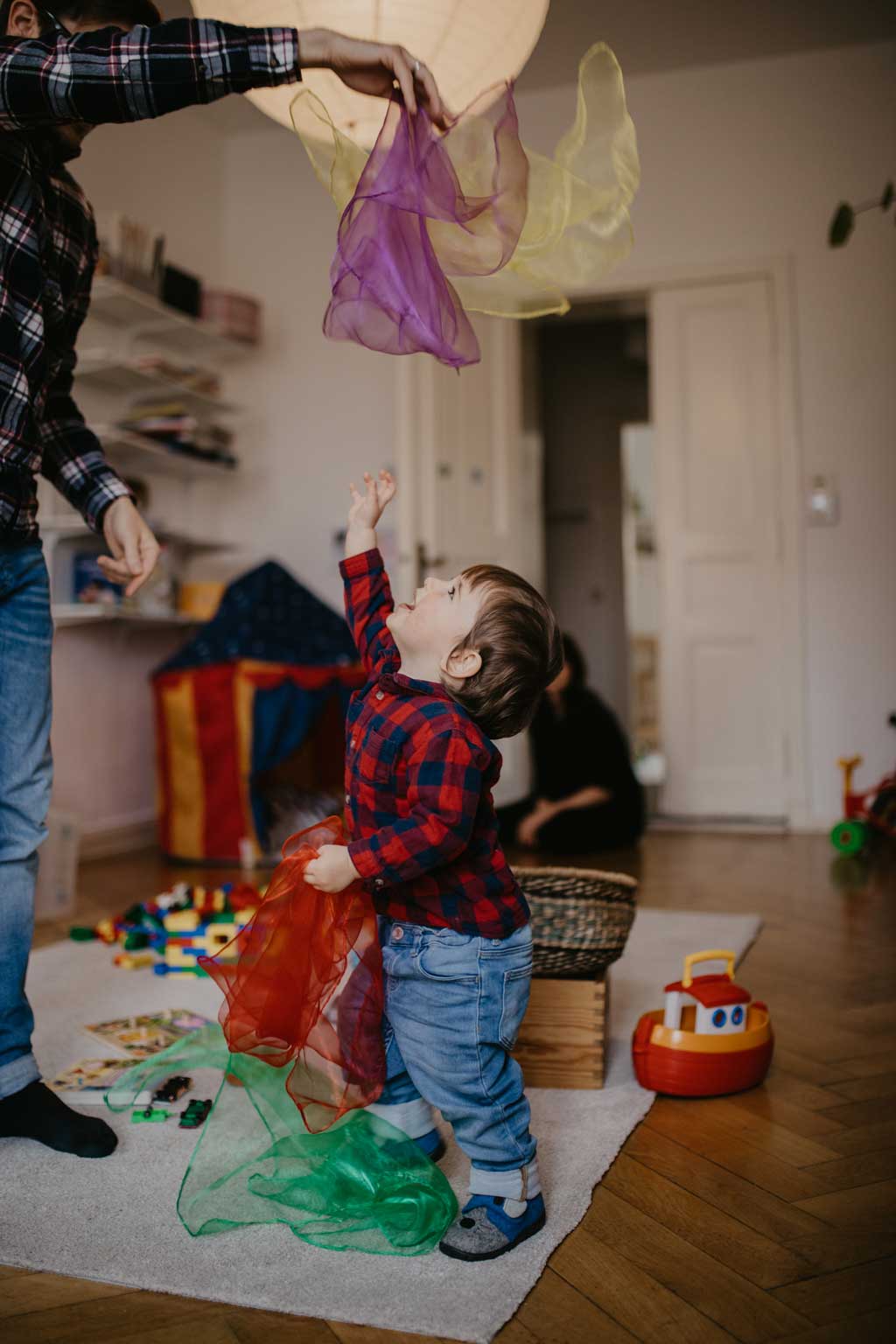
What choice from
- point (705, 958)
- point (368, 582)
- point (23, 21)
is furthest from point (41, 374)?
point (705, 958)

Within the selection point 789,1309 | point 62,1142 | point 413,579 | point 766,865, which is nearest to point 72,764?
point 413,579

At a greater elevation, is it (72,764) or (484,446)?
(484,446)

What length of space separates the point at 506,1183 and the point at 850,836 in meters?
2.85

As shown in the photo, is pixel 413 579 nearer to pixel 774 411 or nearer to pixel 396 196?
pixel 774 411

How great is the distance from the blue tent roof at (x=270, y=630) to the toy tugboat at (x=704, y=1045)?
7.45ft

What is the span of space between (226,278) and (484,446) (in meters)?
1.55

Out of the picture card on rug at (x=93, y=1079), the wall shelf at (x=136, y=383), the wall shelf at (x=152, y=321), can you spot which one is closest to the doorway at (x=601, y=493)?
the wall shelf at (x=152, y=321)

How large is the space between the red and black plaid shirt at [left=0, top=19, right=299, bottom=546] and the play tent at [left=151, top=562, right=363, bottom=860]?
202 cm

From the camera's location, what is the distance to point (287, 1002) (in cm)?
122

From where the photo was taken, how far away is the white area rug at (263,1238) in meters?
1.05

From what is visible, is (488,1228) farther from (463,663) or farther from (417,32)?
(417,32)

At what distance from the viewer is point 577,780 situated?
12.7 ft

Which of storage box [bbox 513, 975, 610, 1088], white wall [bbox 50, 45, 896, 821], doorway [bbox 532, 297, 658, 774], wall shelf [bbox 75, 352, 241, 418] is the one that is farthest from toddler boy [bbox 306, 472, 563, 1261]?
doorway [bbox 532, 297, 658, 774]


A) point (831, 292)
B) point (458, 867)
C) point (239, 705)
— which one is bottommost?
point (458, 867)
